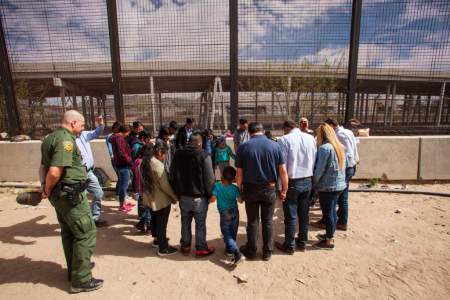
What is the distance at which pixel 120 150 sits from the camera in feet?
14.4

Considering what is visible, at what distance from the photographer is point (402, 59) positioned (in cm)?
643

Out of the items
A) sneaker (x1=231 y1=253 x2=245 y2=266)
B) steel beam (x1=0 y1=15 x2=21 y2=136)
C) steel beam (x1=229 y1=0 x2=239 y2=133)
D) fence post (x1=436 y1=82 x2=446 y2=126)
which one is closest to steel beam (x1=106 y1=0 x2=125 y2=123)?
steel beam (x1=229 y1=0 x2=239 y2=133)

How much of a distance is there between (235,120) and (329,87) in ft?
11.1

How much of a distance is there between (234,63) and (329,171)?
13.6 feet

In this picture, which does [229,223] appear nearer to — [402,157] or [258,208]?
[258,208]

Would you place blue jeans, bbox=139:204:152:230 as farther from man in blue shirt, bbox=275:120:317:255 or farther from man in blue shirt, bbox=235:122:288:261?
man in blue shirt, bbox=275:120:317:255

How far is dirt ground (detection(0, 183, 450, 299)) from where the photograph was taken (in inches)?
101

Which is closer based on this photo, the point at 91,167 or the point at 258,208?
the point at 258,208

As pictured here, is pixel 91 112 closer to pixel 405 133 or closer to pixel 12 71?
pixel 12 71

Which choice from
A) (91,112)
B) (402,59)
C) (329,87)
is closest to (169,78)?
(91,112)

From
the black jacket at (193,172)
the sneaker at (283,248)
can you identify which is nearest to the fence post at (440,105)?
the sneaker at (283,248)

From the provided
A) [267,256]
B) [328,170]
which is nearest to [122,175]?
[267,256]

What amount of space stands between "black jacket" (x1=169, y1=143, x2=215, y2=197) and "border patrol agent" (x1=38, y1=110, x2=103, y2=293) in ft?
3.51

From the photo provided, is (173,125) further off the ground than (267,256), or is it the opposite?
(173,125)
